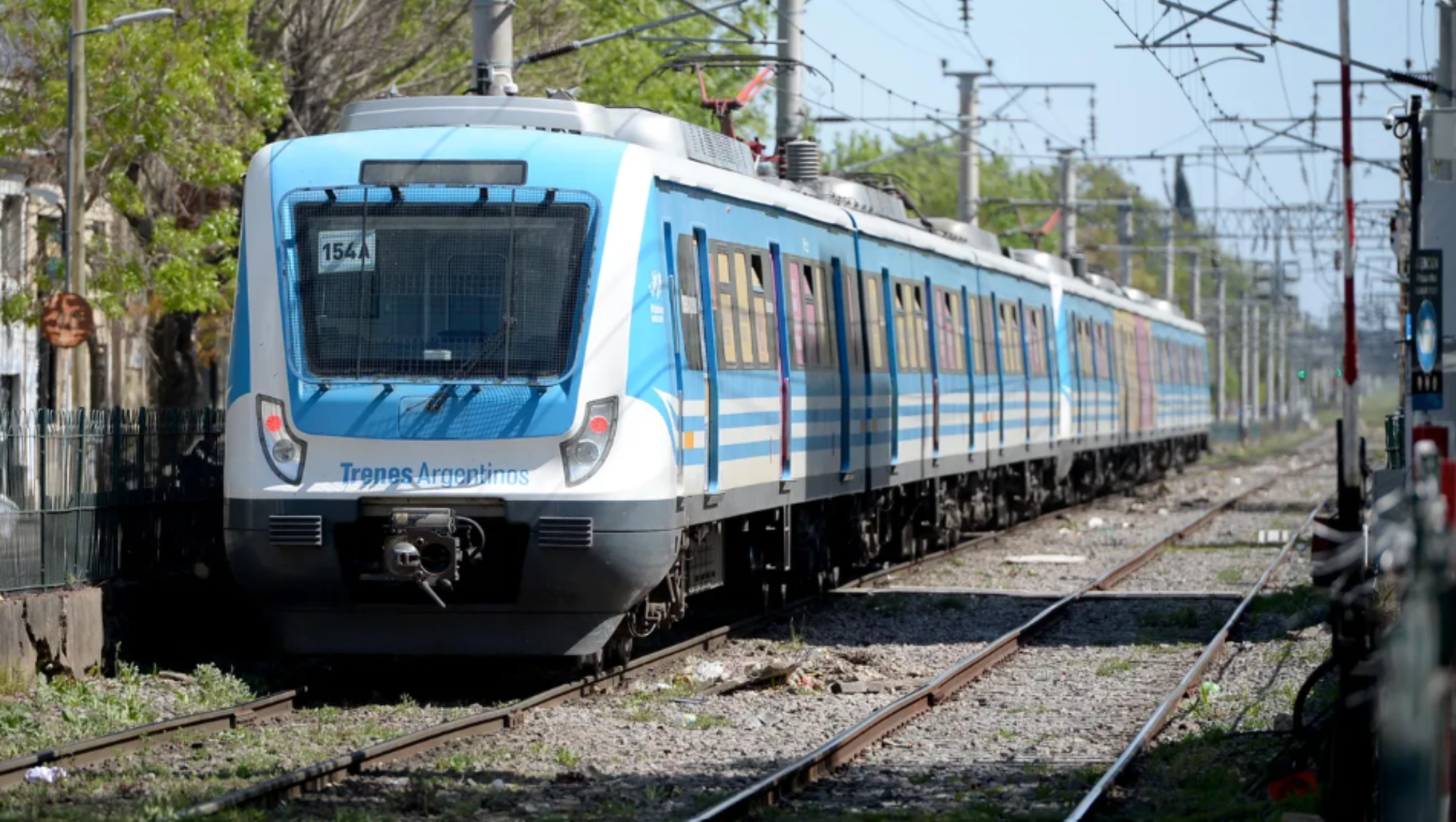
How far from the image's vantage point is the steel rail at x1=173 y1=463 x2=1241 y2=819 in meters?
8.84

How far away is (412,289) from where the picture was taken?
12219 millimetres

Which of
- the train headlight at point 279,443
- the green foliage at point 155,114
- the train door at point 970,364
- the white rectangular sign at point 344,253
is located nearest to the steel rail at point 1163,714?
the train door at point 970,364

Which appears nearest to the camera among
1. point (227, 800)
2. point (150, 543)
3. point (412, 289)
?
point (227, 800)

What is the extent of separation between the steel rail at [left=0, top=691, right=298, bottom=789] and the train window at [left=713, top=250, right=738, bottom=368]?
141 inches

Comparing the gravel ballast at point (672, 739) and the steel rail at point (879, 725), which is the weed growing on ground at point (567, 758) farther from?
the steel rail at point (879, 725)

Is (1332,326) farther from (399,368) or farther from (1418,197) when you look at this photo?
(399,368)

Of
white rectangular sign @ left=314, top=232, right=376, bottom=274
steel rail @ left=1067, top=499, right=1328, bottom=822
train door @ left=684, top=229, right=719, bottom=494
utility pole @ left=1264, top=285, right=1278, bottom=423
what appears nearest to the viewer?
steel rail @ left=1067, top=499, right=1328, bottom=822

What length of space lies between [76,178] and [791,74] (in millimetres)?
7221

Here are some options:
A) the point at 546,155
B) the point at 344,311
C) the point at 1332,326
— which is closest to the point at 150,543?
the point at 344,311

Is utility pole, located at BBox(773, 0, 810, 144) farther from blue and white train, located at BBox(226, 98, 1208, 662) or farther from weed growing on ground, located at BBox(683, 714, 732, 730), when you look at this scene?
weed growing on ground, located at BBox(683, 714, 732, 730)

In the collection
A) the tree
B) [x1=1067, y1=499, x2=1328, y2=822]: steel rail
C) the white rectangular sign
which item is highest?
the tree

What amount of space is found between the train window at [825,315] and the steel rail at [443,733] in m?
2.03

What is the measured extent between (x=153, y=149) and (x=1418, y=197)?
1369cm

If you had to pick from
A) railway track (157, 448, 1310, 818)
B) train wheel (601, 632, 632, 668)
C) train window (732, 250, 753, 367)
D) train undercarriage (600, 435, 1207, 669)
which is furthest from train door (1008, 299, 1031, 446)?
train wheel (601, 632, 632, 668)
